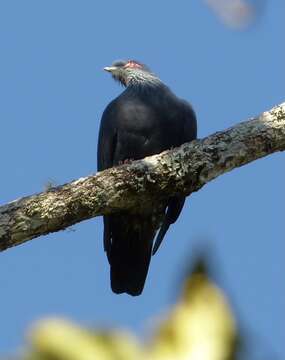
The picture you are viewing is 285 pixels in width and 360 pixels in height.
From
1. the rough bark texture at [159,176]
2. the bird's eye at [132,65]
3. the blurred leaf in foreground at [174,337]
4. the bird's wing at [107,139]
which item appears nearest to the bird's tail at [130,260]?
the bird's wing at [107,139]

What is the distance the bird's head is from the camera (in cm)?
619

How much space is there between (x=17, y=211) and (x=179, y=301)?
Result: 2963 millimetres

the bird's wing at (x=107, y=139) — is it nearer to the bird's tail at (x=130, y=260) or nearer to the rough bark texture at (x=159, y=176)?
the bird's tail at (x=130, y=260)

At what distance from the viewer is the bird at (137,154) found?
16.0ft

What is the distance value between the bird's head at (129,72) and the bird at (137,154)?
91 centimetres

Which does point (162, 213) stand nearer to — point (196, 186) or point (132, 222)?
point (132, 222)

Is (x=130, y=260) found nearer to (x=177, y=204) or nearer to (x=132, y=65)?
(x=177, y=204)

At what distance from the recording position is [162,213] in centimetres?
485

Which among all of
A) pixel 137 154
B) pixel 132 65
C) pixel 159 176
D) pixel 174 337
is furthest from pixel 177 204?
pixel 174 337

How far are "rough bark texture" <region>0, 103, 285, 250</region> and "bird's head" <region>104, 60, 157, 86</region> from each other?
2326 millimetres

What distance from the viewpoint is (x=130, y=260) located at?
5.04 metres

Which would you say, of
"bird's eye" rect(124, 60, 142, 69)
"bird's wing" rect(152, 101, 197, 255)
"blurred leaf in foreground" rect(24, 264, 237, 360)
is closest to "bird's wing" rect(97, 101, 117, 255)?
"bird's wing" rect(152, 101, 197, 255)

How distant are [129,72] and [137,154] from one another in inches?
76.4

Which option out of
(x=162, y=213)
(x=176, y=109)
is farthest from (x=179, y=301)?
(x=176, y=109)
